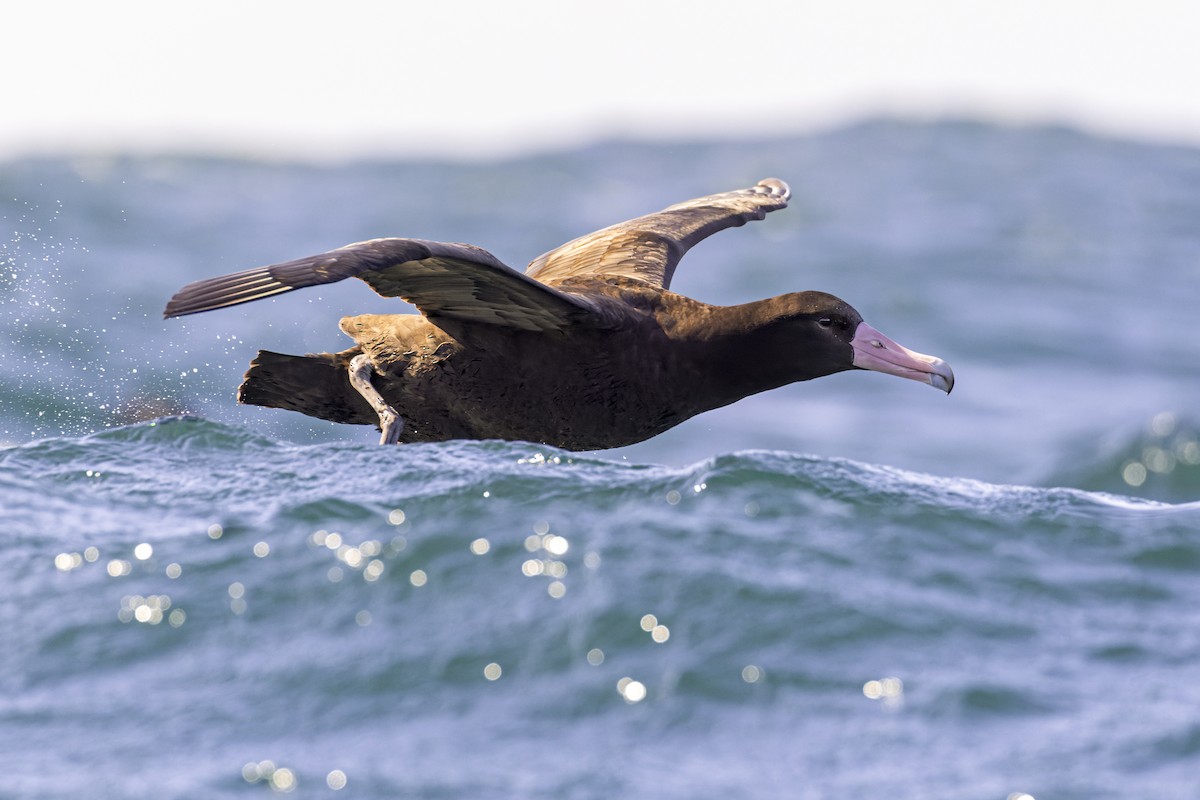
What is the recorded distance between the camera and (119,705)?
18.7 ft

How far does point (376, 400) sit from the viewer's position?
25.4 feet

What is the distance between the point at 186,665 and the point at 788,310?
3601mm

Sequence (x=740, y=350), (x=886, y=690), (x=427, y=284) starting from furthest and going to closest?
1. (x=740, y=350)
2. (x=427, y=284)
3. (x=886, y=690)

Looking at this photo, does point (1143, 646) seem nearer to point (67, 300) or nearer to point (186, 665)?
point (186, 665)

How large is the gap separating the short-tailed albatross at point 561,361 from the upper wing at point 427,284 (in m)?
0.01

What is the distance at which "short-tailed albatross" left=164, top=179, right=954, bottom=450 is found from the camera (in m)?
7.59

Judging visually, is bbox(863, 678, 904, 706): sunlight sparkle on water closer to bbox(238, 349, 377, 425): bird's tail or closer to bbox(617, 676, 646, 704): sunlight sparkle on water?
bbox(617, 676, 646, 704): sunlight sparkle on water

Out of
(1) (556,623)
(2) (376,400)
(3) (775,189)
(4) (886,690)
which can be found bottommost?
(4) (886,690)

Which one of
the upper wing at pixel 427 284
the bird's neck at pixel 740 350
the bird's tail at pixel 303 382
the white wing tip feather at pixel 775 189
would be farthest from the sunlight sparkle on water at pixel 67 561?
the white wing tip feather at pixel 775 189

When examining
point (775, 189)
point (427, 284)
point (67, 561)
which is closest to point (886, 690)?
point (427, 284)

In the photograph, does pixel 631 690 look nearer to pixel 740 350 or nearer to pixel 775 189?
pixel 740 350

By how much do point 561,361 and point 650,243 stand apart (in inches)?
91.3

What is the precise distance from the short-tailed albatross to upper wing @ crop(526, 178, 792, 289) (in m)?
0.95

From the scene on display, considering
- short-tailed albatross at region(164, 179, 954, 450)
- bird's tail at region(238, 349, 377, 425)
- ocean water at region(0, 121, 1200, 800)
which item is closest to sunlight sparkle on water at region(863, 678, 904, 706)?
ocean water at region(0, 121, 1200, 800)
